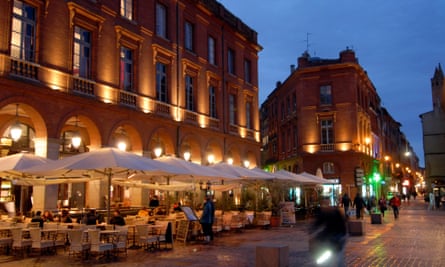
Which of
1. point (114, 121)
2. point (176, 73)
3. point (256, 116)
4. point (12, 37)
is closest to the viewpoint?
point (12, 37)

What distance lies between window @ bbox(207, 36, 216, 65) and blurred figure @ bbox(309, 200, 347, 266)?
23.7 m

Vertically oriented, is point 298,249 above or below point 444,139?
below

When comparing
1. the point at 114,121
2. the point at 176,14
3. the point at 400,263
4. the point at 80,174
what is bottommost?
the point at 400,263

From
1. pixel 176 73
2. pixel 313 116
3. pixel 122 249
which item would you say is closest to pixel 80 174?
pixel 122 249

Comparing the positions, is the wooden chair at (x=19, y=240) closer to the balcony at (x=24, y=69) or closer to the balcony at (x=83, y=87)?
the balcony at (x=24, y=69)

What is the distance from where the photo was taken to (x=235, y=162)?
33.6m

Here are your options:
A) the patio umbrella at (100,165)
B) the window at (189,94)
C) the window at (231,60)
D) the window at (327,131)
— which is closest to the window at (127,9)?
the window at (189,94)

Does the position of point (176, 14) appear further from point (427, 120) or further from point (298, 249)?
point (427, 120)

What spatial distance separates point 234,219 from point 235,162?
13.3 m

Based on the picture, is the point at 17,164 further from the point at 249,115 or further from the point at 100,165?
the point at 249,115

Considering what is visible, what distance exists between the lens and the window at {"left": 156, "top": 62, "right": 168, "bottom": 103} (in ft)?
84.9

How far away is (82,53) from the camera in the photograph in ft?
69.4

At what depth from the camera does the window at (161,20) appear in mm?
26500

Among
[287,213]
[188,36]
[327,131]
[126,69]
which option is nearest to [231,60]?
[188,36]
